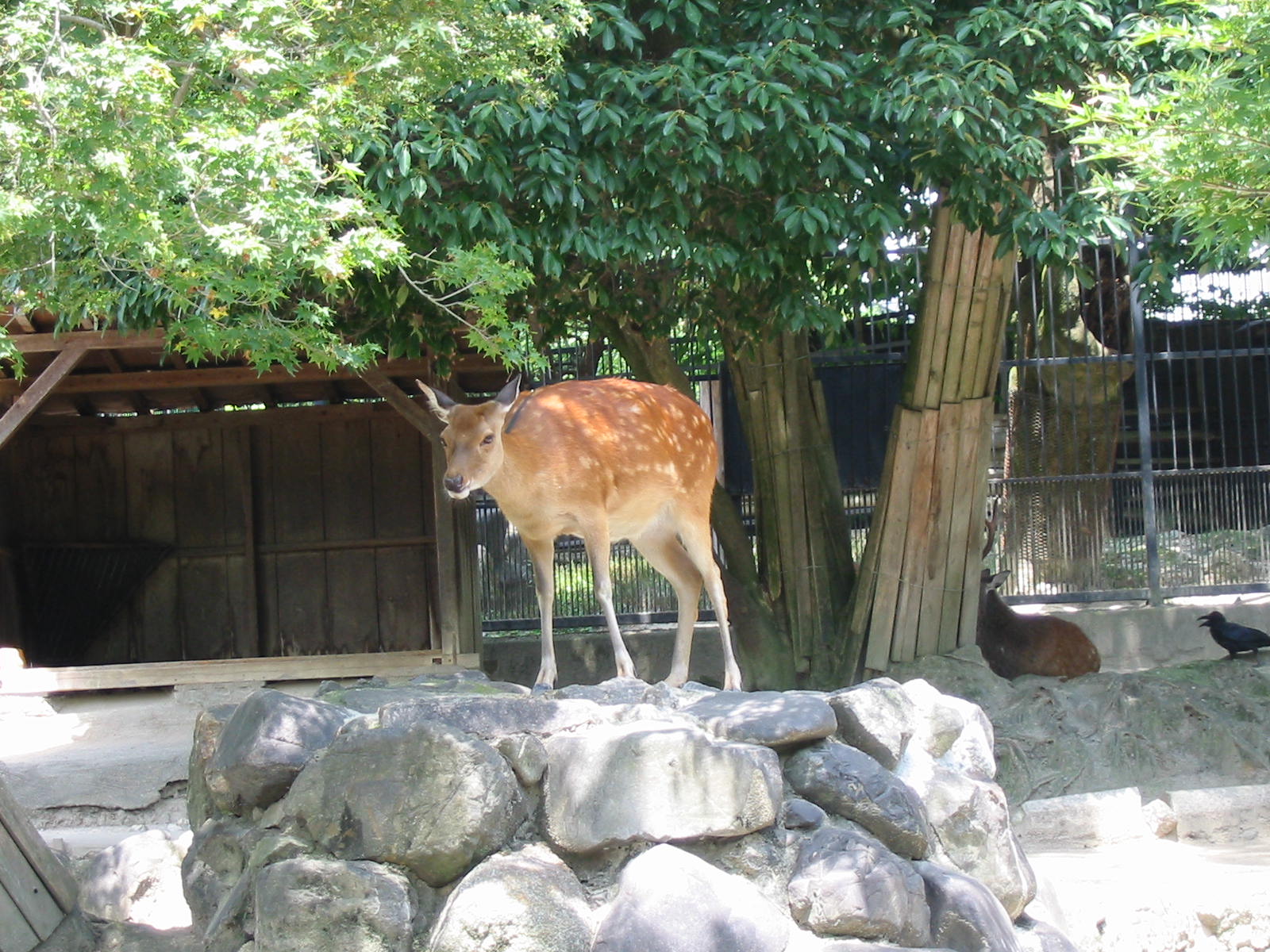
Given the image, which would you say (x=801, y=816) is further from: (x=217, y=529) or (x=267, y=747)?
(x=217, y=529)

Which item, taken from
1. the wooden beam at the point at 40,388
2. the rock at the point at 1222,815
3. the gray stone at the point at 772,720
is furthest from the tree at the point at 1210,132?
the wooden beam at the point at 40,388

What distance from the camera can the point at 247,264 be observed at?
505cm

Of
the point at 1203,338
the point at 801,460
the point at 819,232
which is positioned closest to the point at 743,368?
the point at 801,460

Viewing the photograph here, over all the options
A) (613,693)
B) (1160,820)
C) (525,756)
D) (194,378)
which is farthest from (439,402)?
(1160,820)

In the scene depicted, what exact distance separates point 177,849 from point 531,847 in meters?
3.20

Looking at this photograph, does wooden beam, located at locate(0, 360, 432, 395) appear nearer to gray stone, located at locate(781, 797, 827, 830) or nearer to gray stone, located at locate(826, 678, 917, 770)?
gray stone, located at locate(826, 678, 917, 770)

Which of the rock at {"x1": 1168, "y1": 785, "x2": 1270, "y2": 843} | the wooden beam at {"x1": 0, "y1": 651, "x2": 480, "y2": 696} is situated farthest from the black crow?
the wooden beam at {"x1": 0, "y1": 651, "x2": 480, "y2": 696}

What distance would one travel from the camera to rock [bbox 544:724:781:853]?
4266 millimetres

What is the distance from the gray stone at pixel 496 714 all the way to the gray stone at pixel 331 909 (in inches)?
18.4

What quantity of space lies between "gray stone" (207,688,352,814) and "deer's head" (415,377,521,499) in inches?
78.5

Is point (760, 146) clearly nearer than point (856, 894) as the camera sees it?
No

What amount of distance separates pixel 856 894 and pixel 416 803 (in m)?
1.38

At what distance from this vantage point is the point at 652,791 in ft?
14.0

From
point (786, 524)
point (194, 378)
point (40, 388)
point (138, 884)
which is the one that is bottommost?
point (138, 884)
